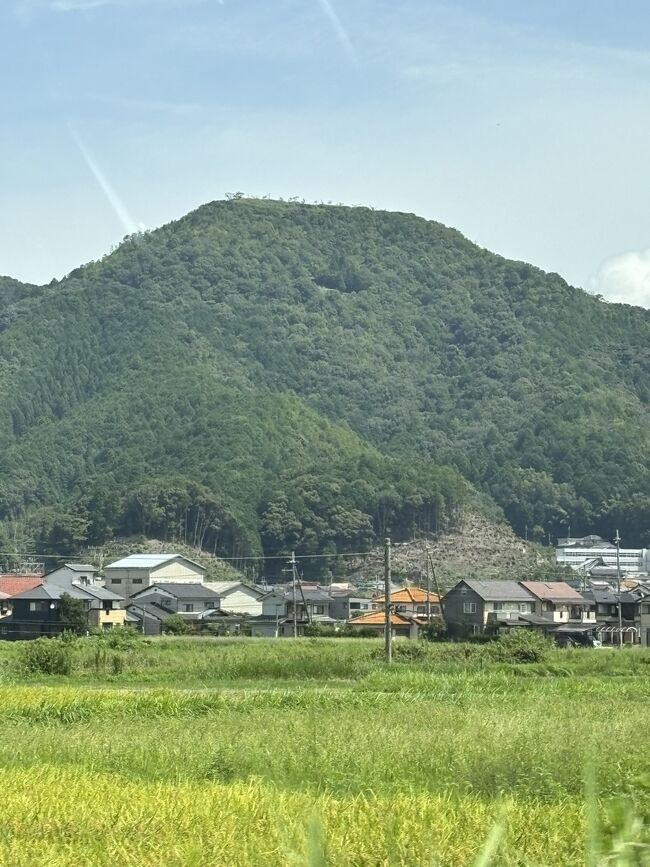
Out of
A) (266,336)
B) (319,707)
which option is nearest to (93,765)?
(319,707)

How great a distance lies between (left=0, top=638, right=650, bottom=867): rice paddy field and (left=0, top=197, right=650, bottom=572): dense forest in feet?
270

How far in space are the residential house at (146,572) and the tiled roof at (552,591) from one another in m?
22.7

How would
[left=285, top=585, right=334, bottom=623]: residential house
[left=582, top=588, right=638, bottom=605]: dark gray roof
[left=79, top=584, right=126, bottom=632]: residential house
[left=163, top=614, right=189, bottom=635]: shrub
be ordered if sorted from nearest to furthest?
[left=163, top=614, right=189, bottom=635]: shrub
[left=79, top=584, right=126, bottom=632]: residential house
[left=582, top=588, right=638, bottom=605]: dark gray roof
[left=285, top=585, right=334, bottom=623]: residential house

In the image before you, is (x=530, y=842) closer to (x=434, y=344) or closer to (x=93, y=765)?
(x=93, y=765)

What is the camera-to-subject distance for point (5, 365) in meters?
156

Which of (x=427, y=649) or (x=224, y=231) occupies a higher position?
(x=224, y=231)

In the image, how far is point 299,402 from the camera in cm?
13950

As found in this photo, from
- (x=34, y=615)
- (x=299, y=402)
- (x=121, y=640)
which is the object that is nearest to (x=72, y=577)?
(x=34, y=615)

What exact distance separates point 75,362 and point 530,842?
154758mm

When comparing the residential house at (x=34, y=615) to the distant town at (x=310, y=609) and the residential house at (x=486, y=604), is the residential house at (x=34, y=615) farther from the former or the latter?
the residential house at (x=486, y=604)

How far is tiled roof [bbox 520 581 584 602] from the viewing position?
6362 cm

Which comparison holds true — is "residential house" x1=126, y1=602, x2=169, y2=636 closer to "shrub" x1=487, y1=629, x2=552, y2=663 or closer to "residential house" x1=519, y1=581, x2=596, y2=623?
"residential house" x1=519, y1=581, x2=596, y2=623

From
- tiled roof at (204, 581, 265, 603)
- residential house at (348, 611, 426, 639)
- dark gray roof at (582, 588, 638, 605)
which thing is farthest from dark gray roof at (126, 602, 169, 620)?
dark gray roof at (582, 588, 638, 605)

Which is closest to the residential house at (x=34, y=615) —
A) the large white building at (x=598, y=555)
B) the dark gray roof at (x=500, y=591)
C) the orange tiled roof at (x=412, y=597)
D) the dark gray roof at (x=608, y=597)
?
the orange tiled roof at (x=412, y=597)
